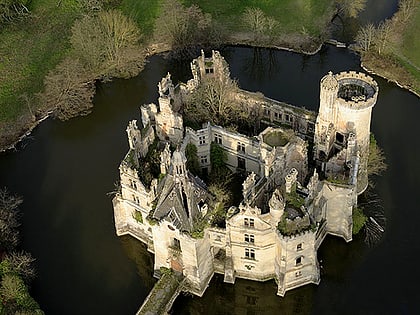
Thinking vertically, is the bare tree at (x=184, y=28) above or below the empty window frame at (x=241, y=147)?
above

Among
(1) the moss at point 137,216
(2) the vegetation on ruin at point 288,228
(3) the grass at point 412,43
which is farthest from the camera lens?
(3) the grass at point 412,43

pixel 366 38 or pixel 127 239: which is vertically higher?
pixel 366 38

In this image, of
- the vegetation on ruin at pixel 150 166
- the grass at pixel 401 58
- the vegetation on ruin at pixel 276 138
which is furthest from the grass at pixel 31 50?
the grass at pixel 401 58

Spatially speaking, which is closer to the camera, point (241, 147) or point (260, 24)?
point (241, 147)

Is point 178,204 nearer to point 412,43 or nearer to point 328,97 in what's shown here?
point 328,97

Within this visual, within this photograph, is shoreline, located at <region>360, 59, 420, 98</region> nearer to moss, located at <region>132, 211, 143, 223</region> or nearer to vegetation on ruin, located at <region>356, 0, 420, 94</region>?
vegetation on ruin, located at <region>356, 0, 420, 94</region>

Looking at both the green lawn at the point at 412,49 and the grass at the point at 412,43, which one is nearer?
the green lawn at the point at 412,49

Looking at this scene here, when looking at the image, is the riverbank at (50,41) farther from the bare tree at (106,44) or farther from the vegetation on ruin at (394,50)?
the vegetation on ruin at (394,50)

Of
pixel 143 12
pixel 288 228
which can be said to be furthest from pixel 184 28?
pixel 288 228

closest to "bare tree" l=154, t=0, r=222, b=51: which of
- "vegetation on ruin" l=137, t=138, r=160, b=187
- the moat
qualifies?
the moat
